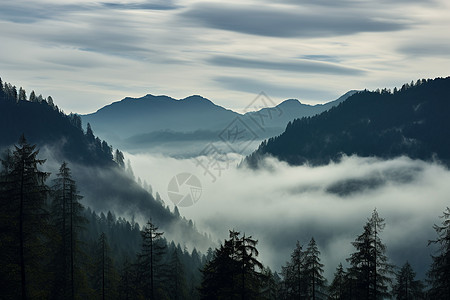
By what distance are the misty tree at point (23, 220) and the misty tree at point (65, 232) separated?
512cm

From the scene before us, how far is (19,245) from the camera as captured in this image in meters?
24.1

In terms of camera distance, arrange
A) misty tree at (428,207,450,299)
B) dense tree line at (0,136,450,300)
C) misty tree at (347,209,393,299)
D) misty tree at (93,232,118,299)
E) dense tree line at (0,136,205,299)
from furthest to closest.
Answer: misty tree at (93,232,118,299), misty tree at (347,209,393,299), misty tree at (428,207,450,299), dense tree line at (0,136,450,300), dense tree line at (0,136,205,299)

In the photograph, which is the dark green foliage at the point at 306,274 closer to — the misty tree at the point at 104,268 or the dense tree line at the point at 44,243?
the dense tree line at the point at 44,243

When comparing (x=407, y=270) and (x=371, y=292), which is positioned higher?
(x=407, y=270)

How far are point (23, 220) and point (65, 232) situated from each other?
6688 mm

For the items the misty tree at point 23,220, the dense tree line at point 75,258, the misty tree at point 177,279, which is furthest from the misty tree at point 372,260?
the misty tree at point 177,279

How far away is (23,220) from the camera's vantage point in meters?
24.0

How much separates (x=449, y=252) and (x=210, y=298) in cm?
1706

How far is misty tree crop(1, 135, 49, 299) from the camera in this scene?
76.6 feet

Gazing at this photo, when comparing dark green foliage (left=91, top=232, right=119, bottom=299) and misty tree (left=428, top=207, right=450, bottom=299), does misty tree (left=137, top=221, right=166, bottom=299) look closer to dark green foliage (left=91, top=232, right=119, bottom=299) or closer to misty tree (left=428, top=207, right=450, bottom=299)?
dark green foliage (left=91, top=232, right=119, bottom=299)

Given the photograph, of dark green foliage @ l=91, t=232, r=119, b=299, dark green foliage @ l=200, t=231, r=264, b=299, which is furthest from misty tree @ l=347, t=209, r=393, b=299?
dark green foliage @ l=91, t=232, r=119, b=299

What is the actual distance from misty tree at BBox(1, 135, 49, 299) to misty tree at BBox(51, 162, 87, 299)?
512 centimetres

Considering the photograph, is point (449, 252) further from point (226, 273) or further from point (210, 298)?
point (210, 298)

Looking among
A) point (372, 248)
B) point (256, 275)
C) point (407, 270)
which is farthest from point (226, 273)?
point (407, 270)
